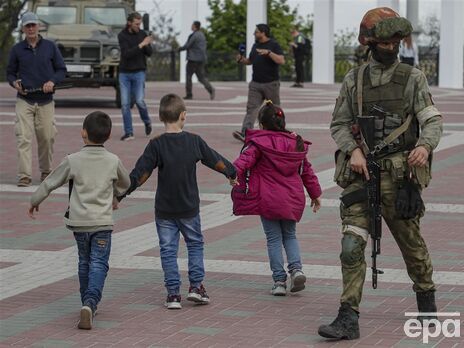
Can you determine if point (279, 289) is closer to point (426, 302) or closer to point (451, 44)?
point (426, 302)

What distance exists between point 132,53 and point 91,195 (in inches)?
451

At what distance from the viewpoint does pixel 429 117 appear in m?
7.26

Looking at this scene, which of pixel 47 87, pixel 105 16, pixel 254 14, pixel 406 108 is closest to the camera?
pixel 406 108

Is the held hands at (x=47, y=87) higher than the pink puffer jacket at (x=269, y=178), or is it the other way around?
the held hands at (x=47, y=87)

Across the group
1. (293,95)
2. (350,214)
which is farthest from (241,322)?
(293,95)

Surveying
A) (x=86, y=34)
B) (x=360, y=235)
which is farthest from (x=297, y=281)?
(x=86, y=34)

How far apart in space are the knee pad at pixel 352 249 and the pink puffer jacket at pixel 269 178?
4.18 feet

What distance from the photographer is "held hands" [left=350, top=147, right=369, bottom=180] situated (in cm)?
729

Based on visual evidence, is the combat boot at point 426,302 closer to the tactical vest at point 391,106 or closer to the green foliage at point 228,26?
the tactical vest at point 391,106

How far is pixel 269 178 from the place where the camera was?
339 inches

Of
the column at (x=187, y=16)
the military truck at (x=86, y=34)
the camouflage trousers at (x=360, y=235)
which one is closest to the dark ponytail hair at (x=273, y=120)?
the camouflage trousers at (x=360, y=235)

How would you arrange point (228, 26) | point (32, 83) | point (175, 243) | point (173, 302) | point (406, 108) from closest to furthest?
point (406, 108) < point (173, 302) < point (175, 243) < point (32, 83) < point (228, 26)

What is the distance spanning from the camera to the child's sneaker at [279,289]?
857cm

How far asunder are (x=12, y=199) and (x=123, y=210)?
1.45m
